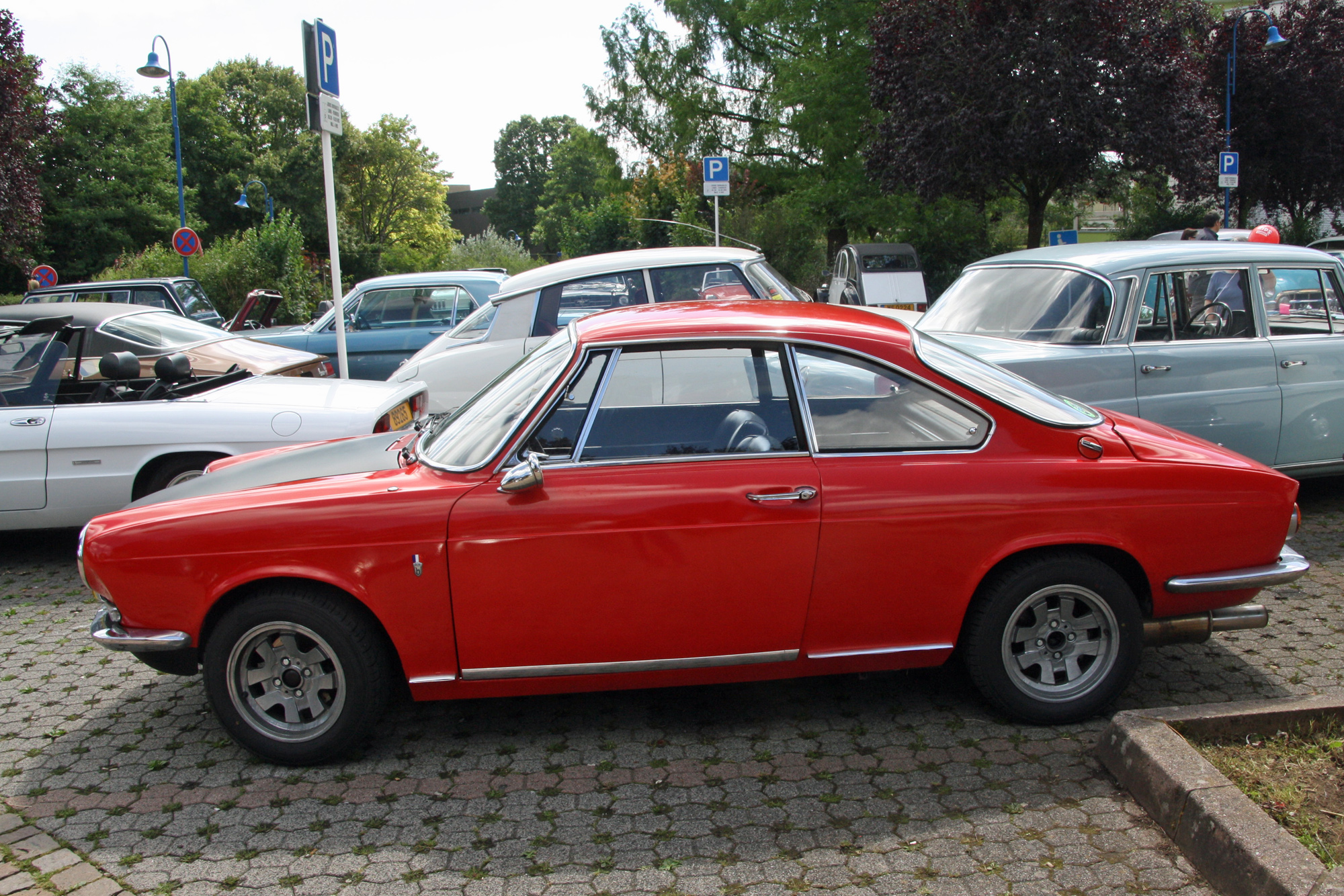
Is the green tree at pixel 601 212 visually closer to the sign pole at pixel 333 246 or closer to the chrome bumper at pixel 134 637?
the sign pole at pixel 333 246

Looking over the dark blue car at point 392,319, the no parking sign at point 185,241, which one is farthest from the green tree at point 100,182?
the dark blue car at point 392,319

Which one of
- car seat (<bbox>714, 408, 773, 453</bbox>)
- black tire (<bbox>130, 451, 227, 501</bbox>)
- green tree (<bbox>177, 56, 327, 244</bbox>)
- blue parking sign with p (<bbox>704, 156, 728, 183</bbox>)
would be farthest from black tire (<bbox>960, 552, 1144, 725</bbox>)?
green tree (<bbox>177, 56, 327, 244</bbox>)

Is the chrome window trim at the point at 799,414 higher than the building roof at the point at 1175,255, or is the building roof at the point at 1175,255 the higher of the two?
the building roof at the point at 1175,255

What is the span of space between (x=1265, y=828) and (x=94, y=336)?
7.68m

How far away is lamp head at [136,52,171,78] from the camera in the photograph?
902 inches

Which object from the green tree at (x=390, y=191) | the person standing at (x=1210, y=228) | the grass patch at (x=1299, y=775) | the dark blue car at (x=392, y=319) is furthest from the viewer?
the green tree at (x=390, y=191)

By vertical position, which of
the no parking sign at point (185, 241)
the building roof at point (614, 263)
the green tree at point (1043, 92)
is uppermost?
the green tree at point (1043, 92)

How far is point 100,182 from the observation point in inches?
1636

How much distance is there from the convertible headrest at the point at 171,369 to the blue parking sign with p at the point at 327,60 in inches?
106

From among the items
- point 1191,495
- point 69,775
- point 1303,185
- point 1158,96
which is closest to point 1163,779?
point 1191,495

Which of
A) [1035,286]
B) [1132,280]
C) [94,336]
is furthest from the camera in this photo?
[94,336]

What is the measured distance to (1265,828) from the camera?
9.02 ft

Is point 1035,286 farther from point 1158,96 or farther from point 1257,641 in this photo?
point 1158,96

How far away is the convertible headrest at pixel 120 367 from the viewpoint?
6387 millimetres
